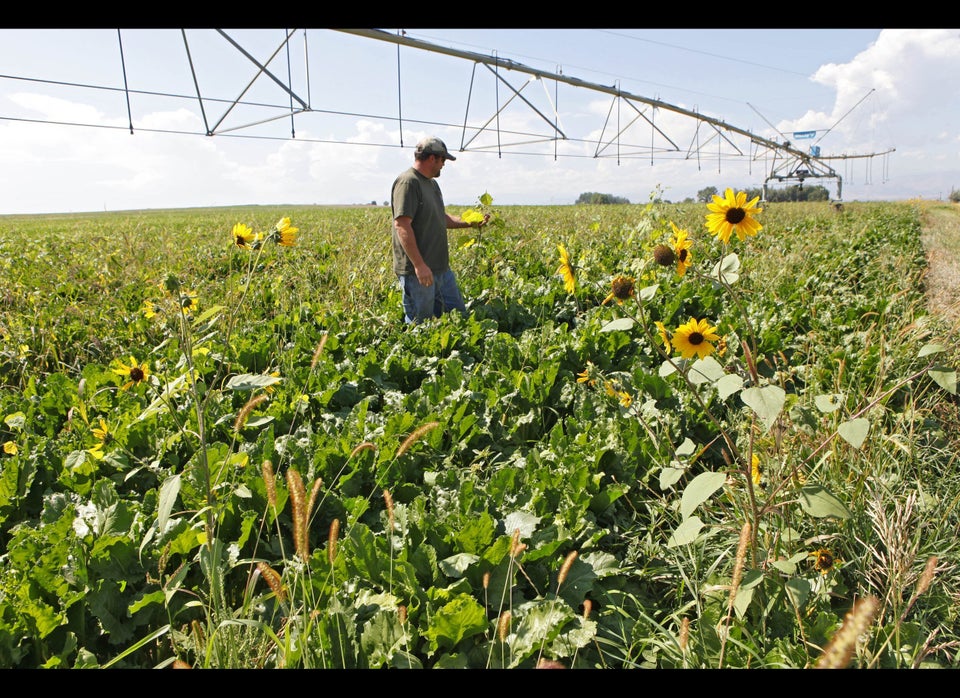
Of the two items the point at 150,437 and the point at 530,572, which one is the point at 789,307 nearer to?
the point at 530,572

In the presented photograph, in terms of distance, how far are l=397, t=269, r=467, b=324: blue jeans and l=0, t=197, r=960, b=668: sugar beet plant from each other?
663mm

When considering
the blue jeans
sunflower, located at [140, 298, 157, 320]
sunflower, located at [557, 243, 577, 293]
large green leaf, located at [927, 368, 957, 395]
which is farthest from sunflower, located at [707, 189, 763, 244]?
the blue jeans

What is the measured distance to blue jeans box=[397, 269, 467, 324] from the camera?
18.1ft

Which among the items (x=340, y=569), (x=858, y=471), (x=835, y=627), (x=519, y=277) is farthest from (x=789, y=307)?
(x=340, y=569)

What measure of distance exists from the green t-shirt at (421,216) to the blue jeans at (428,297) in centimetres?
10

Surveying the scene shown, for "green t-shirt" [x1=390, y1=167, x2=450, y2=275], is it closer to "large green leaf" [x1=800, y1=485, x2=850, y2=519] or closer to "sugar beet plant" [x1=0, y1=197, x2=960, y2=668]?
"sugar beet plant" [x1=0, y1=197, x2=960, y2=668]

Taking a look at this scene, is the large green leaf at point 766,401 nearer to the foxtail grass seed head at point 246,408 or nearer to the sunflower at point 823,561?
the sunflower at point 823,561

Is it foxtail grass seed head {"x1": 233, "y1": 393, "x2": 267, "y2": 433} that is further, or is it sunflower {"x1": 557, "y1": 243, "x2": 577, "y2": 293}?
sunflower {"x1": 557, "y1": 243, "x2": 577, "y2": 293}

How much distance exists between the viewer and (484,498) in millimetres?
2551

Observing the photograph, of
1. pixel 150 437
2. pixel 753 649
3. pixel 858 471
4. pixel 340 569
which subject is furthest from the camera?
pixel 150 437

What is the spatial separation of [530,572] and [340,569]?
70cm

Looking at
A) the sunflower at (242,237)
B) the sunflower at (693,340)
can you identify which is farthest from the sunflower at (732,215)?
the sunflower at (242,237)

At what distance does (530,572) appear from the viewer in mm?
2291

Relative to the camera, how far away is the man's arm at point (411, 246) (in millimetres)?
5289
